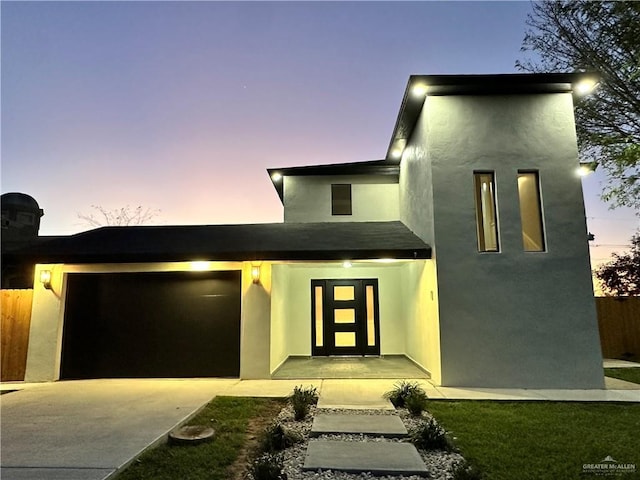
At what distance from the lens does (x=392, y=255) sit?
290 inches

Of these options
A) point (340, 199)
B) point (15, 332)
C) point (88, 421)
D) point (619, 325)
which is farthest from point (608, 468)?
point (15, 332)

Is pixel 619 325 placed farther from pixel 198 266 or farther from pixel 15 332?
pixel 15 332

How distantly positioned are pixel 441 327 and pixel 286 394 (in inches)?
120

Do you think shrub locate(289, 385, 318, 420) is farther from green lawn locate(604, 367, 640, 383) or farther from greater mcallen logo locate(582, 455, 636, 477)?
green lawn locate(604, 367, 640, 383)

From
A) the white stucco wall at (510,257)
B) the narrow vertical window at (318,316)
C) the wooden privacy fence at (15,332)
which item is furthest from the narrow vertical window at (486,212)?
the wooden privacy fence at (15,332)

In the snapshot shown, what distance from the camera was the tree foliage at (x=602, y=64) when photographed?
8727 millimetres

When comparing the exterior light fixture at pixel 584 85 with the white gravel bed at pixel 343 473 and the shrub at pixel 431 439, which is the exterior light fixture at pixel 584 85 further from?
the shrub at pixel 431 439

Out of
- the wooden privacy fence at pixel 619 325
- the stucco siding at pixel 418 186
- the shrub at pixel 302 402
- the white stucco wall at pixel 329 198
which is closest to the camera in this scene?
the shrub at pixel 302 402

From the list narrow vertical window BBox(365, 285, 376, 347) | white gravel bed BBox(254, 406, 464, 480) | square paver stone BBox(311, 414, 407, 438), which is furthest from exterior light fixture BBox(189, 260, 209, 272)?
narrow vertical window BBox(365, 285, 376, 347)

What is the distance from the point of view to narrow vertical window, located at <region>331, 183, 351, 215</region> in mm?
11188

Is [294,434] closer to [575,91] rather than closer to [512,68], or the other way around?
[575,91]

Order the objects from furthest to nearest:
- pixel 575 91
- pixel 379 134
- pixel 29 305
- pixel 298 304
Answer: pixel 379 134 → pixel 298 304 → pixel 29 305 → pixel 575 91

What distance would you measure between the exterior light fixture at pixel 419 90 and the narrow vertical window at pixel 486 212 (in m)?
1.90

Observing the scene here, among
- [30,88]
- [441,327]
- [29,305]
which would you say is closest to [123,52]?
[30,88]
